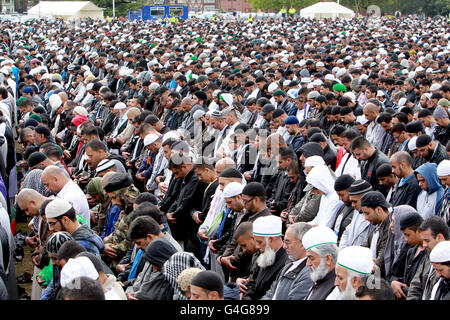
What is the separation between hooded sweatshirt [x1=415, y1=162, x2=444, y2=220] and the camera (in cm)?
566

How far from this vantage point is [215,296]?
3764 mm

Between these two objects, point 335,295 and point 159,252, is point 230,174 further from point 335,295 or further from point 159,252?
point 335,295

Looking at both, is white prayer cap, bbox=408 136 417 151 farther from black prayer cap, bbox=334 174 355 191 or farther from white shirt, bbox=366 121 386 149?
black prayer cap, bbox=334 174 355 191

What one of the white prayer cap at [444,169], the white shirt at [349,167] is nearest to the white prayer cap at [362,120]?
the white shirt at [349,167]

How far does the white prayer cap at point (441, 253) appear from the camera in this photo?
392cm

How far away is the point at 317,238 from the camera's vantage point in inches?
164

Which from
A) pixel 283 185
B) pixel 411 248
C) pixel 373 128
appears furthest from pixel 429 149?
pixel 411 248

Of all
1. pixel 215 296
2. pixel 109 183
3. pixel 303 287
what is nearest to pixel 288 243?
pixel 303 287

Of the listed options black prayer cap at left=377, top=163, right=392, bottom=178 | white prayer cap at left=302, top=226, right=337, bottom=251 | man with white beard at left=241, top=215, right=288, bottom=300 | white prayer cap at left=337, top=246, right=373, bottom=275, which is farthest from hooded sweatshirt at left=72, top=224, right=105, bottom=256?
black prayer cap at left=377, top=163, right=392, bottom=178

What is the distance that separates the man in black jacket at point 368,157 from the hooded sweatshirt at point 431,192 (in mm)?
854

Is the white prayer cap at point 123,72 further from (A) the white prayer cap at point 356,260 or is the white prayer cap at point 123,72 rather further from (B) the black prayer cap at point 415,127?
(A) the white prayer cap at point 356,260

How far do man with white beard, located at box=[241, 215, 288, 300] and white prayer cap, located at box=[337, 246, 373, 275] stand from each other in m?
0.78

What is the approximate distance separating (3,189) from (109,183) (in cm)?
161

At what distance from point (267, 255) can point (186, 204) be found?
6.60 feet
